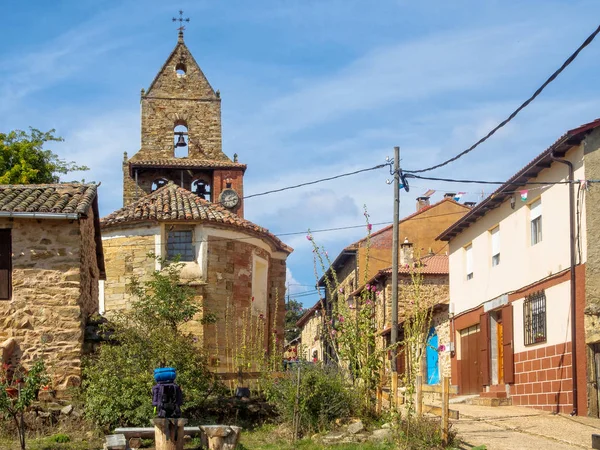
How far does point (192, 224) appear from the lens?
81.3ft

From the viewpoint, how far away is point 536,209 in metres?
20.1

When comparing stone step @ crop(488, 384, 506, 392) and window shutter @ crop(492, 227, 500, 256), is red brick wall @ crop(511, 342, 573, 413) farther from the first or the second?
window shutter @ crop(492, 227, 500, 256)

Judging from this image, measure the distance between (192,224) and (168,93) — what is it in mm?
20953

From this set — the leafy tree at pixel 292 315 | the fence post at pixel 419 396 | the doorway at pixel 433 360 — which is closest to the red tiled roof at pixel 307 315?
the leafy tree at pixel 292 315

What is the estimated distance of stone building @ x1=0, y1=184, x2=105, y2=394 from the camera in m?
17.1

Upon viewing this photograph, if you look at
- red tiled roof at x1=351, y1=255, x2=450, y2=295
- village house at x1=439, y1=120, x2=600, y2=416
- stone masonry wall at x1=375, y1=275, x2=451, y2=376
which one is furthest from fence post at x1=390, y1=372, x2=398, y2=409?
red tiled roof at x1=351, y1=255, x2=450, y2=295

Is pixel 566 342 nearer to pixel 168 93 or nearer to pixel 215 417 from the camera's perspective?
pixel 215 417

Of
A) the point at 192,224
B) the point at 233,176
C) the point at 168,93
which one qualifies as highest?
the point at 168,93

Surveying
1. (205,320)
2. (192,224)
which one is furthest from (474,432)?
(192,224)

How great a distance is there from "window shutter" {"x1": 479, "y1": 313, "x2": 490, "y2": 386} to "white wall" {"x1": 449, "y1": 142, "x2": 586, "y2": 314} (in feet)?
1.91

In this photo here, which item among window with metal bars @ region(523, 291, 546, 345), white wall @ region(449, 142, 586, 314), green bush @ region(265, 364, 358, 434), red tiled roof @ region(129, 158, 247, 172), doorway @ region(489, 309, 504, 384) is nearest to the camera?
green bush @ region(265, 364, 358, 434)

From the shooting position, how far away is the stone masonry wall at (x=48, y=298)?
1714cm

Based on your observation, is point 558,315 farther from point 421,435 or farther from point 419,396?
point 421,435

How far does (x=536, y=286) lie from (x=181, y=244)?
9.74 m
